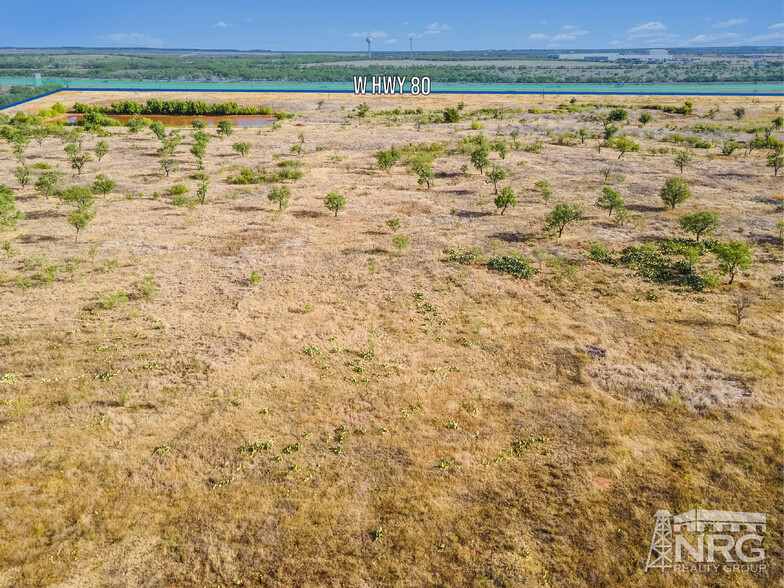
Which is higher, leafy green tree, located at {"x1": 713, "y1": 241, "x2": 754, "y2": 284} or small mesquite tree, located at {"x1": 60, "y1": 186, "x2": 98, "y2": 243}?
small mesquite tree, located at {"x1": 60, "y1": 186, "x2": 98, "y2": 243}

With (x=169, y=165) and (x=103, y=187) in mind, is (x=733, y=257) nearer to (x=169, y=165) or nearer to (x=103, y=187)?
(x=103, y=187)

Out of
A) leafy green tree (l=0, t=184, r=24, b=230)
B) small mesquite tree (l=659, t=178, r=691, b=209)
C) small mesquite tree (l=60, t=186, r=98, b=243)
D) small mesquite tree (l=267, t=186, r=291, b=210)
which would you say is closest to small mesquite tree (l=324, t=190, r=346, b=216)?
small mesquite tree (l=267, t=186, r=291, b=210)

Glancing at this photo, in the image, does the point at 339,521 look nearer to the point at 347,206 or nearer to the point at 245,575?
the point at 245,575

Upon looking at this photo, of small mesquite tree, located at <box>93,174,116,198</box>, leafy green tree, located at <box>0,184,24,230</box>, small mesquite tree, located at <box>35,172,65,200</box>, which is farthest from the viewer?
small mesquite tree, located at <box>93,174,116,198</box>

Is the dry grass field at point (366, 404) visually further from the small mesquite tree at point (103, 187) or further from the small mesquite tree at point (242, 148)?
the small mesquite tree at point (242, 148)

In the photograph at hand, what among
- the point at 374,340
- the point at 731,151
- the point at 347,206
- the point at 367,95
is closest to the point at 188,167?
the point at 347,206

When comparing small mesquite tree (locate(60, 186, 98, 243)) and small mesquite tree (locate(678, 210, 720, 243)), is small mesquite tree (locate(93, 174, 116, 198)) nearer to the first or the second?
small mesquite tree (locate(60, 186, 98, 243))

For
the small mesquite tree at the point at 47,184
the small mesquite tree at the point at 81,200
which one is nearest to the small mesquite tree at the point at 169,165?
the small mesquite tree at the point at 47,184
